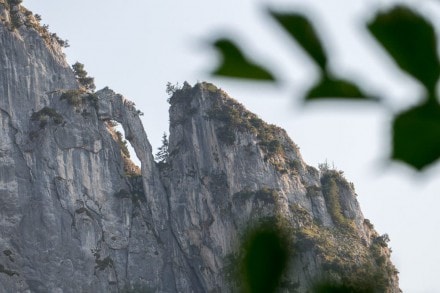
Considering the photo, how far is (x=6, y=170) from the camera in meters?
49.2

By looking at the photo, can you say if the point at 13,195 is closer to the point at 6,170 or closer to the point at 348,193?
the point at 6,170

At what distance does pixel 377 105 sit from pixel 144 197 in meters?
53.1

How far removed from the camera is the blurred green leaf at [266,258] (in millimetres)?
783

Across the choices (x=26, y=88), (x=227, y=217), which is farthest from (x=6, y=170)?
(x=227, y=217)

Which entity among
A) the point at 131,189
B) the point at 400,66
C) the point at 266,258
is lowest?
the point at 266,258

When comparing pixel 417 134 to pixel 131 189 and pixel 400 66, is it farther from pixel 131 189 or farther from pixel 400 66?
pixel 131 189

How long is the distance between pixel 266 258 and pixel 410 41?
8.9 inches

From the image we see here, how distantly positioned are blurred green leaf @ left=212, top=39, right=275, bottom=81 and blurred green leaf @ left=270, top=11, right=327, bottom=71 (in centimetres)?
5

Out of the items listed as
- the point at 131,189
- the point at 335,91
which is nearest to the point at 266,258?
the point at 335,91

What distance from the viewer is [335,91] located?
78 centimetres

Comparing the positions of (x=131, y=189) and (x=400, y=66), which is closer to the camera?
(x=400, y=66)

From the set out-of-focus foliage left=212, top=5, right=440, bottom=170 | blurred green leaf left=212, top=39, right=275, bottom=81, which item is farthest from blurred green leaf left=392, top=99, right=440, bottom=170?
blurred green leaf left=212, top=39, right=275, bottom=81

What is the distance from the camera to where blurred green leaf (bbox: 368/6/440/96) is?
2.33 ft

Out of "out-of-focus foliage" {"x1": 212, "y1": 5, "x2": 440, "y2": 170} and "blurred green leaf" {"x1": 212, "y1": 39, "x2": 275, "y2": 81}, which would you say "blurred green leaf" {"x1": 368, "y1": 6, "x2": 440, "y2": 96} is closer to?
"out-of-focus foliage" {"x1": 212, "y1": 5, "x2": 440, "y2": 170}
